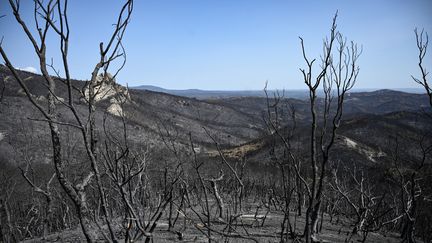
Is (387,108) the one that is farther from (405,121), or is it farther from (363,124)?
(363,124)

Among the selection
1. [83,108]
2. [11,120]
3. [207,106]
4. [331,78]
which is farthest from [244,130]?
[331,78]

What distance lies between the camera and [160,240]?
8.77 meters

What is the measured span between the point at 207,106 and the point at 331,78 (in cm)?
8019

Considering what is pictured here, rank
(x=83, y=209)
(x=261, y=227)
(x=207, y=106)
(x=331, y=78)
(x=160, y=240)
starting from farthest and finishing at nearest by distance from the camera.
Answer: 1. (x=207, y=106)
2. (x=261, y=227)
3. (x=160, y=240)
4. (x=331, y=78)
5. (x=83, y=209)

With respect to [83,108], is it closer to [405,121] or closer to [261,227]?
[261,227]

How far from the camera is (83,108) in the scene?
46531mm

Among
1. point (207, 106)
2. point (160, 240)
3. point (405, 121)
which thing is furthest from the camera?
point (207, 106)

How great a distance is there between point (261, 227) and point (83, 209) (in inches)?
342

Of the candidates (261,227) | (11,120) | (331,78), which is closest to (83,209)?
(331,78)

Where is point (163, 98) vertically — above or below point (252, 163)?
above

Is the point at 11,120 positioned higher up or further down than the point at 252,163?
higher up

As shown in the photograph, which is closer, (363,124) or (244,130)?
(363,124)

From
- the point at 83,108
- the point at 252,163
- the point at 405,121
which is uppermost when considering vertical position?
the point at 83,108

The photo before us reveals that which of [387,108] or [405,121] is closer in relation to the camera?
[405,121]
